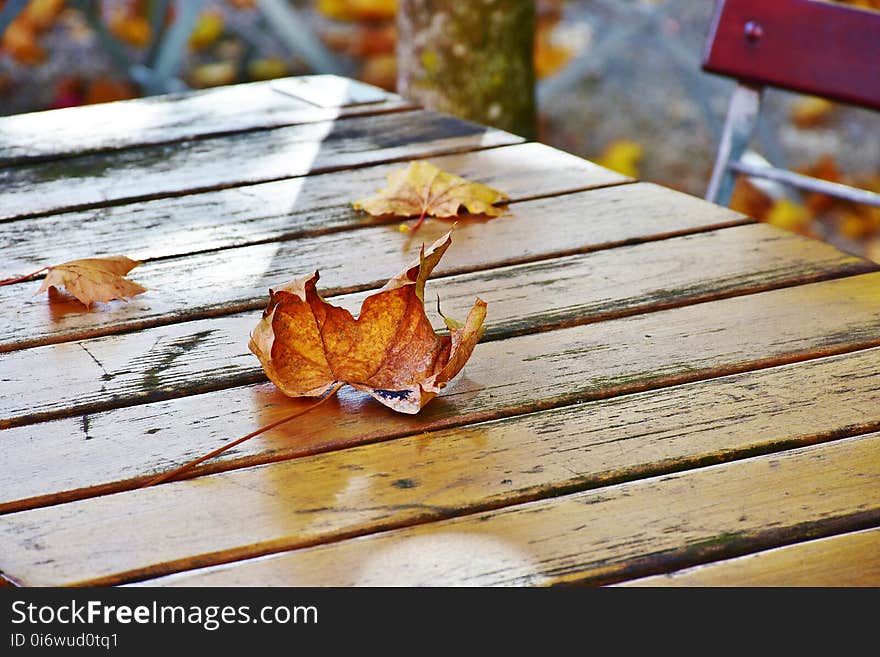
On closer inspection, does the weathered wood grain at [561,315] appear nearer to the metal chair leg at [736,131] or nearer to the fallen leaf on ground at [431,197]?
the fallen leaf on ground at [431,197]

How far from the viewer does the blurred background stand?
327 centimetres

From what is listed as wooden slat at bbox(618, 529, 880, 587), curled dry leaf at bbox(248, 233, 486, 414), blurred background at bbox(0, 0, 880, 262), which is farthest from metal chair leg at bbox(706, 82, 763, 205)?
blurred background at bbox(0, 0, 880, 262)

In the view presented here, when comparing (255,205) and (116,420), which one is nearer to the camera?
(116,420)

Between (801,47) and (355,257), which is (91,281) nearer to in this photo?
(355,257)

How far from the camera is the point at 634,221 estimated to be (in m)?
1.20

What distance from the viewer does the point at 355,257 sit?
113 cm

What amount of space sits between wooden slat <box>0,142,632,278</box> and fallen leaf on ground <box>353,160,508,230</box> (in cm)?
3

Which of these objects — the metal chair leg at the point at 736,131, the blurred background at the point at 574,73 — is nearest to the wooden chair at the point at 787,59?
the metal chair leg at the point at 736,131

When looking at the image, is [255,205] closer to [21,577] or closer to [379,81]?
[21,577]

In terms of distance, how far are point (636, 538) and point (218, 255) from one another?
616mm

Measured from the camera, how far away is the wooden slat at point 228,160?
132cm

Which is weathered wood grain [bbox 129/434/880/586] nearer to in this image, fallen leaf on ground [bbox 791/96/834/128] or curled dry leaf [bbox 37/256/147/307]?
curled dry leaf [bbox 37/256/147/307]

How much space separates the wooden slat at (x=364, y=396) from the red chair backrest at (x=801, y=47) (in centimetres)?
60
